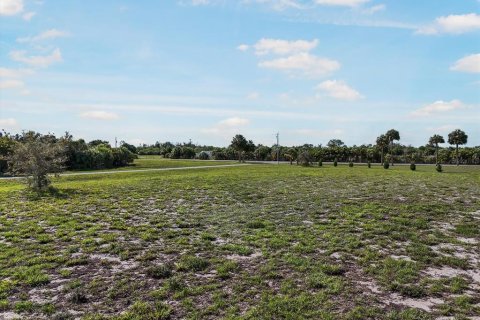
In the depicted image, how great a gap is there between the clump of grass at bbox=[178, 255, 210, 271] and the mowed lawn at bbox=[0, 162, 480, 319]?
27 millimetres

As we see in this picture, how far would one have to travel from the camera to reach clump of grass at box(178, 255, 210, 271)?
8.81 m

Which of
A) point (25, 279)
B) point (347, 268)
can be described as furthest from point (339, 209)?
point (25, 279)

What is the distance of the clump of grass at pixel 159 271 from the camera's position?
8.35 metres

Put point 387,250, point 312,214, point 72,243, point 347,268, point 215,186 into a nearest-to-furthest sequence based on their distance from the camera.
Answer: point 347,268 < point 387,250 < point 72,243 < point 312,214 < point 215,186

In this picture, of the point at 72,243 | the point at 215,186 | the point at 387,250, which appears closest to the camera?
the point at 387,250

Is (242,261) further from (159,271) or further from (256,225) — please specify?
(256,225)

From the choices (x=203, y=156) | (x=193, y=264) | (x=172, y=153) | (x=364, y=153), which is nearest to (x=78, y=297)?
(x=193, y=264)

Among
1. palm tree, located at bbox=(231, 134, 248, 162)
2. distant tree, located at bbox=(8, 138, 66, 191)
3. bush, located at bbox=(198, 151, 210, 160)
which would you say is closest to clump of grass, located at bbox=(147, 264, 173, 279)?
distant tree, located at bbox=(8, 138, 66, 191)

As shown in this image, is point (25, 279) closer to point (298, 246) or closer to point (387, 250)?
point (298, 246)

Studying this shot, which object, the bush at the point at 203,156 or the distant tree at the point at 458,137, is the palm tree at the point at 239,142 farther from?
the distant tree at the point at 458,137

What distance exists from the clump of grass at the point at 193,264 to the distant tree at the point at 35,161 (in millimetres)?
18174

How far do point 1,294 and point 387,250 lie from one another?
9260mm

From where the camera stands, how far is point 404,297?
286 inches

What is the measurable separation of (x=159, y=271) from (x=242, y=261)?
2.10m
